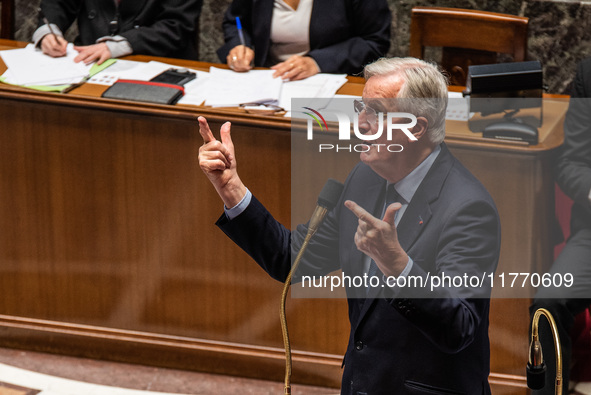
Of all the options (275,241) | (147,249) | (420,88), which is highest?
(420,88)

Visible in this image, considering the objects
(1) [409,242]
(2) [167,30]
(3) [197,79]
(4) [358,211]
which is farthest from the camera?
(2) [167,30]

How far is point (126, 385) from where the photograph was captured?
332 centimetres

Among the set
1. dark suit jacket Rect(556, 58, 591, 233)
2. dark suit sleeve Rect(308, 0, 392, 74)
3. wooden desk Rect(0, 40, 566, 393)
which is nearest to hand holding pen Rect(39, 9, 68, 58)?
wooden desk Rect(0, 40, 566, 393)

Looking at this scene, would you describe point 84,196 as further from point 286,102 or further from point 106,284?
point 286,102

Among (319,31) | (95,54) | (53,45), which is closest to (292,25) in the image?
(319,31)

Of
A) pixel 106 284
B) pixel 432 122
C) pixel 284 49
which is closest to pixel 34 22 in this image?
pixel 284 49

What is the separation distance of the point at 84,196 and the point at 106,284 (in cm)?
35

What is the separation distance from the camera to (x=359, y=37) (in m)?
3.79

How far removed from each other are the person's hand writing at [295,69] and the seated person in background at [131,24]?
26.5 inches

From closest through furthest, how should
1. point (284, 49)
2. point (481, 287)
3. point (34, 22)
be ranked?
point (481, 287), point (284, 49), point (34, 22)

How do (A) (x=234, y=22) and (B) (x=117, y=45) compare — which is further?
(A) (x=234, y=22)

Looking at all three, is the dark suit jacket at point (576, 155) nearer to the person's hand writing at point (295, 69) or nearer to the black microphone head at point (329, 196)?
the person's hand writing at point (295, 69)

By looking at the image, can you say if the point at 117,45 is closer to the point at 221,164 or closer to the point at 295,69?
the point at 295,69

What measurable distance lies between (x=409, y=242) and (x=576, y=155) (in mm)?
1421
